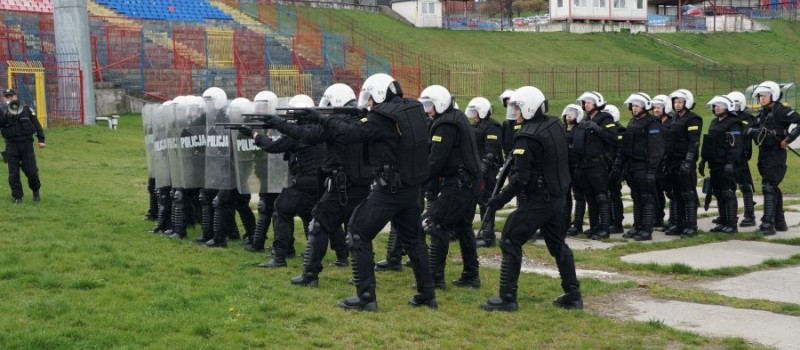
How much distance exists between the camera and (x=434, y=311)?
8.71 m

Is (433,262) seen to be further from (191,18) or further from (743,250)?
(191,18)

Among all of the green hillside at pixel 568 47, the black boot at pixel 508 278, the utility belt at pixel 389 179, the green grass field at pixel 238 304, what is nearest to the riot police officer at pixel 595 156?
the green grass field at pixel 238 304

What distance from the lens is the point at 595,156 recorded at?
13.5 metres

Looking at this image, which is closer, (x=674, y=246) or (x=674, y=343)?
(x=674, y=343)

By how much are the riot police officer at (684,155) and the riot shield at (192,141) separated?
6667 millimetres

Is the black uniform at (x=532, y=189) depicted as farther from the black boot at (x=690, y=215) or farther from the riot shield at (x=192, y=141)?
the black boot at (x=690, y=215)

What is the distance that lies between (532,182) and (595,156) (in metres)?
5.06

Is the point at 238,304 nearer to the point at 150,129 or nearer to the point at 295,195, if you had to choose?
the point at 295,195

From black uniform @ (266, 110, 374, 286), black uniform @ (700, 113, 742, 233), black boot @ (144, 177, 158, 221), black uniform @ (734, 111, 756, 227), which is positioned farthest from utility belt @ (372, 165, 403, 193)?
black uniform @ (734, 111, 756, 227)

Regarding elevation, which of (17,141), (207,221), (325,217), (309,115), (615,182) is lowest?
(207,221)

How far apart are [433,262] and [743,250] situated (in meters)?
4.91

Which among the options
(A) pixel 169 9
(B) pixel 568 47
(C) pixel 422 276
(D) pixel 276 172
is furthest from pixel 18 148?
(B) pixel 568 47

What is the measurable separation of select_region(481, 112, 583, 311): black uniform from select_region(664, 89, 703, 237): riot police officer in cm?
565

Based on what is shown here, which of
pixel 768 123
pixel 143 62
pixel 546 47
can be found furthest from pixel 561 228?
pixel 546 47
